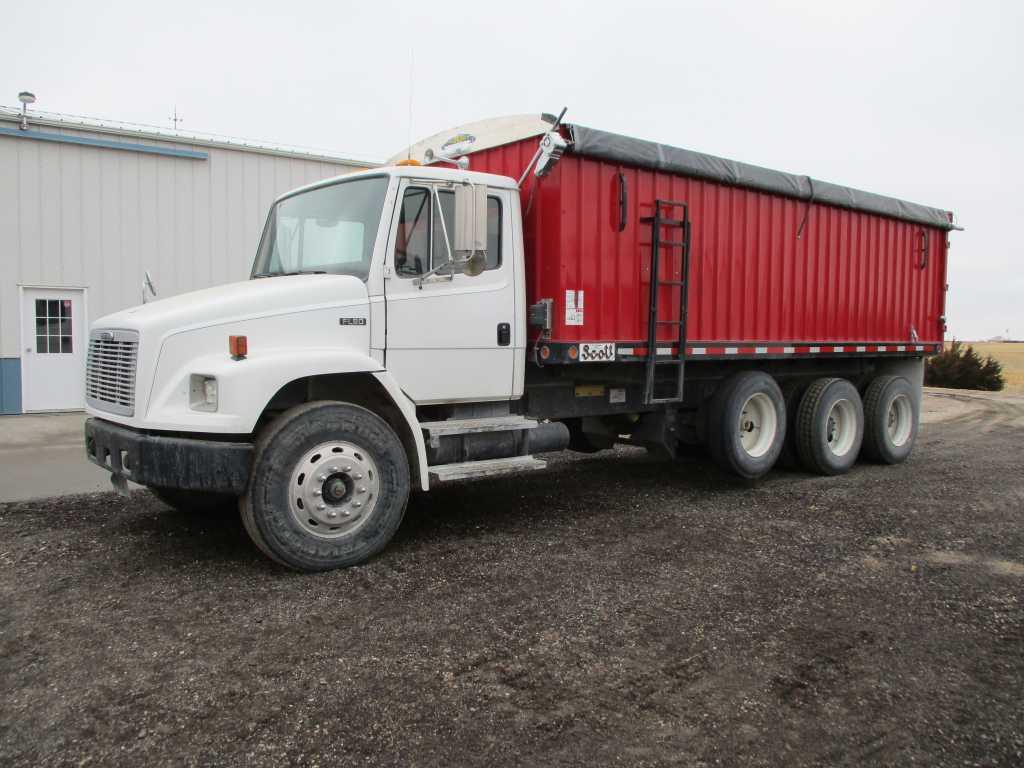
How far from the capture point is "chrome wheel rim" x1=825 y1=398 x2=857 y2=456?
29.7 ft

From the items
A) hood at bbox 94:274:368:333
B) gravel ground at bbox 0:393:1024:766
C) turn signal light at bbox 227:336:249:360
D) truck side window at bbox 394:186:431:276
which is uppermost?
truck side window at bbox 394:186:431:276

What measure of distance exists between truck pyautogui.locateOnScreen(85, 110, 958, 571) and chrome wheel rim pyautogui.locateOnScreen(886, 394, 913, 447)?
1158mm

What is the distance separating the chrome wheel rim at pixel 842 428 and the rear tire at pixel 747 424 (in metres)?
1.17

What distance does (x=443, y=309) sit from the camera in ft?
18.7

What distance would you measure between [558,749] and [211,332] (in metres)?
3.26

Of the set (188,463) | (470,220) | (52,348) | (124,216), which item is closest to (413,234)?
(470,220)

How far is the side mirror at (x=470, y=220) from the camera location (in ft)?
17.0

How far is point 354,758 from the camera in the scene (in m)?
2.87

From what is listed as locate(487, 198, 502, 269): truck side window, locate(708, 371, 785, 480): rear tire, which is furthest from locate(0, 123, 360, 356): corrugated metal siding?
locate(708, 371, 785, 480): rear tire

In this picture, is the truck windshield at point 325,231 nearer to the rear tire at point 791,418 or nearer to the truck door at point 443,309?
the truck door at point 443,309

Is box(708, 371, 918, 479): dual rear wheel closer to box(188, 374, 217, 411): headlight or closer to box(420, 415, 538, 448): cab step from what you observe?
box(420, 415, 538, 448): cab step

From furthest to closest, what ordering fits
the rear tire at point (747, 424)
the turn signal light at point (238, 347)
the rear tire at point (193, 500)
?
the rear tire at point (747, 424), the rear tire at point (193, 500), the turn signal light at point (238, 347)

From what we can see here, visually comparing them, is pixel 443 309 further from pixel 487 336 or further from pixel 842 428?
pixel 842 428

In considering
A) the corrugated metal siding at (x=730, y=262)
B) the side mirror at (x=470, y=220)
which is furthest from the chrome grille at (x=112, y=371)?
the corrugated metal siding at (x=730, y=262)
